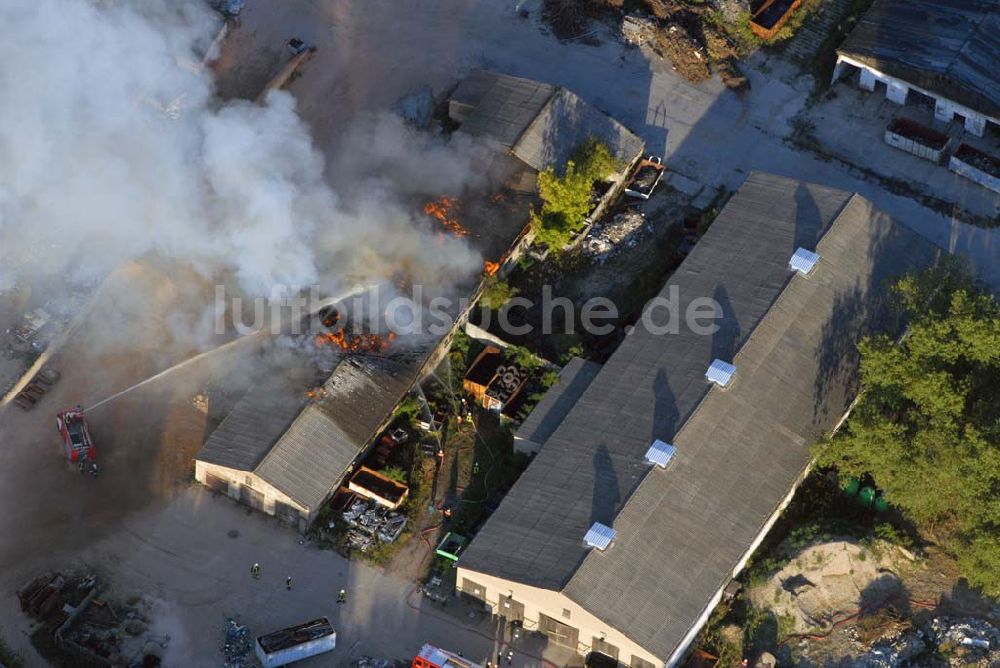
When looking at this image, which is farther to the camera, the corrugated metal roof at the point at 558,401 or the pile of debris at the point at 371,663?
the corrugated metal roof at the point at 558,401

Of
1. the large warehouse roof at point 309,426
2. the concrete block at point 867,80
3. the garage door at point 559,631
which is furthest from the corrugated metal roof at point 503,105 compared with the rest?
the garage door at point 559,631

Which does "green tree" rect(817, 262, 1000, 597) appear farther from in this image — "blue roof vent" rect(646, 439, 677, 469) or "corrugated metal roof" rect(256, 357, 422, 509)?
"corrugated metal roof" rect(256, 357, 422, 509)

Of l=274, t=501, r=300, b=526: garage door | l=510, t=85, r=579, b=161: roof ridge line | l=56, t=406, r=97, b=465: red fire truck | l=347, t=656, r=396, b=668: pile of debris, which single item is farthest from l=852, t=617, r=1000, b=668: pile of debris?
l=56, t=406, r=97, b=465: red fire truck

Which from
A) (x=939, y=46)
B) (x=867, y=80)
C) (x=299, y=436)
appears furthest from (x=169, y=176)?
(x=939, y=46)

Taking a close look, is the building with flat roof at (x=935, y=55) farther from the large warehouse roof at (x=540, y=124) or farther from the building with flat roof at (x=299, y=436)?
the building with flat roof at (x=299, y=436)

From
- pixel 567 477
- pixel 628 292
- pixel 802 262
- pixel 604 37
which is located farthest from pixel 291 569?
pixel 604 37

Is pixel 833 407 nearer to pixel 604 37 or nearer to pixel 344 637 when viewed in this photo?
pixel 344 637
